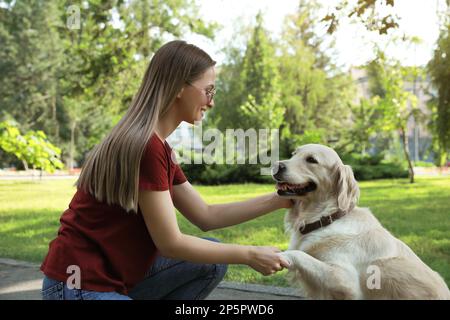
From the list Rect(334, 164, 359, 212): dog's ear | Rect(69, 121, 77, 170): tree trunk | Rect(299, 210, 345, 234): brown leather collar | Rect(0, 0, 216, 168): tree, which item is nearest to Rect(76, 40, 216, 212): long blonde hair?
Rect(334, 164, 359, 212): dog's ear

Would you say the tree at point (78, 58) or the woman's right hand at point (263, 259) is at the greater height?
the tree at point (78, 58)

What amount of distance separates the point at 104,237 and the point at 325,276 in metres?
1.12

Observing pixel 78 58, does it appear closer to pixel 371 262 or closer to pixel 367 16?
pixel 367 16

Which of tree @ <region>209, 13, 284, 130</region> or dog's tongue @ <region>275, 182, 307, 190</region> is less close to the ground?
tree @ <region>209, 13, 284, 130</region>

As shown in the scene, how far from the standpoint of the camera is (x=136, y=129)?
2.13m

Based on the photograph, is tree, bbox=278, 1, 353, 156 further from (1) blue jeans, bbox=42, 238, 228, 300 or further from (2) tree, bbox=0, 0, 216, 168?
(1) blue jeans, bbox=42, 238, 228, 300

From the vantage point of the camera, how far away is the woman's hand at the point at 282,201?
9.23 ft

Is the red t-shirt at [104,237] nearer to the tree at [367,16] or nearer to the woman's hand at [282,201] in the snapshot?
the woman's hand at [282,201]

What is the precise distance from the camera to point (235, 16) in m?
31.4

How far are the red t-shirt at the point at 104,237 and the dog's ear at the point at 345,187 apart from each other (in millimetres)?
1048

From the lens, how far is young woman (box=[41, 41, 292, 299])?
2.12m

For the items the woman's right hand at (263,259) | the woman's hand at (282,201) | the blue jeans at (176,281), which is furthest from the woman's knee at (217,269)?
the woman's right hand at (263,259)
